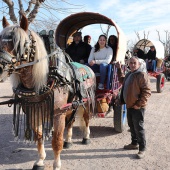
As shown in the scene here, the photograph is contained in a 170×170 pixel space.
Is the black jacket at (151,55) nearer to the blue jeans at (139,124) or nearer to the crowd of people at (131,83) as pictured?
the crowd of people at (131,83)

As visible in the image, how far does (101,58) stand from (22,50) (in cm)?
229

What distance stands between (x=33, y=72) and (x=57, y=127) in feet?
2.68

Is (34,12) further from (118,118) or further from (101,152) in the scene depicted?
(101,152)

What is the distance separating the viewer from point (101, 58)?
4566mm

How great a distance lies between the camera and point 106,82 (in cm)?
444

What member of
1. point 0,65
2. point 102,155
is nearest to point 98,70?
point 102,155

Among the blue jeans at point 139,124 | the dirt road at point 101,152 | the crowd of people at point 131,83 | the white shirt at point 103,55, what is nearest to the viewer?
the dirt road at point 101,152

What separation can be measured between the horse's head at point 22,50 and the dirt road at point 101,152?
4.67ft

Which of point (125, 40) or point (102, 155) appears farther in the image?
point (125, 40)

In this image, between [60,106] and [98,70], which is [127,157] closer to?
[60,106]

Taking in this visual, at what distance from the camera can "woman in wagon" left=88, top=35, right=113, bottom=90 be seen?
4.35 metres

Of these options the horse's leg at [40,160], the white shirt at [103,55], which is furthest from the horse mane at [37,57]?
the white shirt at [103,55]

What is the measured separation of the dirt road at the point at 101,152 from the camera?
3.46m

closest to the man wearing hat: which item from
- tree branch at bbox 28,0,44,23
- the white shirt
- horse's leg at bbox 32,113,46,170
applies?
the white shirt
